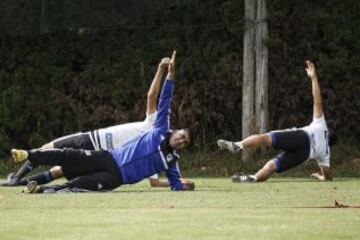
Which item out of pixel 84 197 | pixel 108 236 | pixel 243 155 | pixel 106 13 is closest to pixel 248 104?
pixel 243 155

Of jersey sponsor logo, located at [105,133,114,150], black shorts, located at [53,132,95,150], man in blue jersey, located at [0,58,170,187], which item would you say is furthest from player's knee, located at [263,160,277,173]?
black shorts, located at [53,132,95,150]

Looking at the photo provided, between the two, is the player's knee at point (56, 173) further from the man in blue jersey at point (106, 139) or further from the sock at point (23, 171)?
the sock at point (23, 171)

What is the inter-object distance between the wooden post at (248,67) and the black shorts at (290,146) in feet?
19.5

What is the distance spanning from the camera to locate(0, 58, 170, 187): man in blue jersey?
44.4 ft

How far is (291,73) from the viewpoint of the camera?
2231cm

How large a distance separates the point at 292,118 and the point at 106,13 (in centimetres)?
422

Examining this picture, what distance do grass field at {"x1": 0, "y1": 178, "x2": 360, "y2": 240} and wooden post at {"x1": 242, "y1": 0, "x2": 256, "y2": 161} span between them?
315 inches

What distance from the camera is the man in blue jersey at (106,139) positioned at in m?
13.5

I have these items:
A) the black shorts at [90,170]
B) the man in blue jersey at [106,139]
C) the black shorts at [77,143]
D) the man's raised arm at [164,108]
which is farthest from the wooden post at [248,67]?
the black shorts at [90,170]

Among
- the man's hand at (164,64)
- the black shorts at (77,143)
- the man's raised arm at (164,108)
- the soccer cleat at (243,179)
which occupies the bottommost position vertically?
the soccer cleat at (243,179)

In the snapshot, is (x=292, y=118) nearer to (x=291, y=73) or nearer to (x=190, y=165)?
(x=291, y=73)

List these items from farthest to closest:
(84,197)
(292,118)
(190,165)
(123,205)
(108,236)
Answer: (292,118) → (190,165) → (84,197) → (123,205) → (108,236)

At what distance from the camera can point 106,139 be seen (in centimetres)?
1389

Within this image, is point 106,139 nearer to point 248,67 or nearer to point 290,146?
point 290,146
